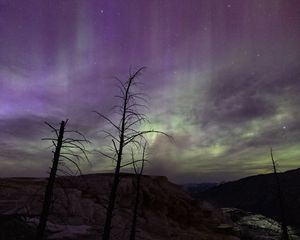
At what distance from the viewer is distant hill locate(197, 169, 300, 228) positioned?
428 feet

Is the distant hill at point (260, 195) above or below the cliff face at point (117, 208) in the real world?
above

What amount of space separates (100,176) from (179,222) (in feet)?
41.7

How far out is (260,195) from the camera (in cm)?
15562

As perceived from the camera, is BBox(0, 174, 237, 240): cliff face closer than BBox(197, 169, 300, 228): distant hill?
Yes

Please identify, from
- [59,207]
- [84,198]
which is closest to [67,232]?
[59,207]

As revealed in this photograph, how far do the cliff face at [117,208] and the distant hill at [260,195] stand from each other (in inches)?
3078

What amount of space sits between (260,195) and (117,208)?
131 metres

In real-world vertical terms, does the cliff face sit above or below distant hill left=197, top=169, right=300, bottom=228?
below

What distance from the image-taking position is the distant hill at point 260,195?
130375 millimetres

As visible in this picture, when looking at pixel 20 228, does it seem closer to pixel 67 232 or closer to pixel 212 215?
pixel 67 232

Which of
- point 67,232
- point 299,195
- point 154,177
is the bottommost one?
point 67,232

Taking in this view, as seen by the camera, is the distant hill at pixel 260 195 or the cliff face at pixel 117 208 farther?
the distant hill at pixel 260 195

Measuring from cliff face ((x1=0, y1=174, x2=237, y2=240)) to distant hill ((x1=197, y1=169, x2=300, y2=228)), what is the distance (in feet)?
257

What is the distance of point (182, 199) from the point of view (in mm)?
51094
